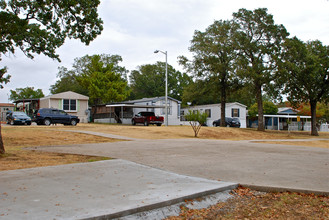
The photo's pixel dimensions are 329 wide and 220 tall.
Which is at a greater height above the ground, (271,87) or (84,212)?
(271,87)

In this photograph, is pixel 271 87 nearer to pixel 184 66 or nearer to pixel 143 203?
pixel 184 66

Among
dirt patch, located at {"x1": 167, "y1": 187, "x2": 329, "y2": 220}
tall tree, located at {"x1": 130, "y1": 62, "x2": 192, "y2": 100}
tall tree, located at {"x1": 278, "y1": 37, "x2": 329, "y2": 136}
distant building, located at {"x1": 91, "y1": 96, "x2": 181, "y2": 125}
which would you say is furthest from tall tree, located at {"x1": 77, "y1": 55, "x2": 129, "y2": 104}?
dirt patch, located at {"x1": 167, "y1": 187, "x2": 329, "y2": 220}

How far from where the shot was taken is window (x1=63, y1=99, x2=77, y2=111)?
1490 inches

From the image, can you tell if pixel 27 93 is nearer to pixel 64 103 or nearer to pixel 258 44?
pixel 64 103

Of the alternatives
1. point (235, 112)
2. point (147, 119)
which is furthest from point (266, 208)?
point (235, 112)

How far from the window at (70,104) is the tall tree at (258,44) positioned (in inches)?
825

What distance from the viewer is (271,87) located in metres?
32.4

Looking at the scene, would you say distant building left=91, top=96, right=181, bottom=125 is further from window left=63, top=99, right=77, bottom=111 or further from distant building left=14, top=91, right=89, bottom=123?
window left=63, top=99, right=77, bottom=111

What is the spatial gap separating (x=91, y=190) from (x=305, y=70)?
31308 mm

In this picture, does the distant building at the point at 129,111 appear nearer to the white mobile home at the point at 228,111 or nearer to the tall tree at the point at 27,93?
the white mobile home at the point at 228,111

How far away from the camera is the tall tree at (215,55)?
33219 mm

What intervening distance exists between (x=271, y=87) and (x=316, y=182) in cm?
2699

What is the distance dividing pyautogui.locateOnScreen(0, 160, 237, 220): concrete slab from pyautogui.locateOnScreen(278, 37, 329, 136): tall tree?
2620 centimetres

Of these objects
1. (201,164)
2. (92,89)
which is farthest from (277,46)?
(201,164)
